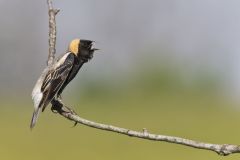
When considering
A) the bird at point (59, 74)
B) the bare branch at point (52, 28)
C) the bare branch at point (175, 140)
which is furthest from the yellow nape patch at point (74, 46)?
the bare branch at point (175, 140)

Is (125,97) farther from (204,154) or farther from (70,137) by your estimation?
(204,154)

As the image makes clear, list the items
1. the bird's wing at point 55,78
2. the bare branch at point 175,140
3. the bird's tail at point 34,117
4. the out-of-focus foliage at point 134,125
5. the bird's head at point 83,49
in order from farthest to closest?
the out-of-focus foliage at point 134,125 < the bird's head at point 83,49 < the bird's wing at point 55,78 < the bird's tail at point 34,117 < the bare branch at point 175,140

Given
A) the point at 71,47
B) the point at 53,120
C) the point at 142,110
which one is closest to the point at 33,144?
the point at 53,120

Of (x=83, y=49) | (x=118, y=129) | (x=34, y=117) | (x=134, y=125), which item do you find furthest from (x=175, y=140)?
(x=134, y=125)

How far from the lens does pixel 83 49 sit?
434 cm

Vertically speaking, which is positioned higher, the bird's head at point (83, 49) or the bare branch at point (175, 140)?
the bird's head at point (83, 49)

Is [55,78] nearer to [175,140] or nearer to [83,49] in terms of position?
[83,49]

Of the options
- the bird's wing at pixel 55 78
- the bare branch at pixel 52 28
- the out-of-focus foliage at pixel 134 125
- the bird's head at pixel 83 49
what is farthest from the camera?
the out-of-focus foliage at pixel 134 125

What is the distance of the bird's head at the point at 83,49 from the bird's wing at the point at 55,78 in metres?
0.04

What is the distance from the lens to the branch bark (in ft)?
9.36

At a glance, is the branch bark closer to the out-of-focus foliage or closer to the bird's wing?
the bird's wing

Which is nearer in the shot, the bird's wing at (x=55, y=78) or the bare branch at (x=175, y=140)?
the bare branch at (x=175, y=140)

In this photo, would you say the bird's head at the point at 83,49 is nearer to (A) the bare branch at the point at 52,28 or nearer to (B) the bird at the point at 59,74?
(B) the bird at the point at 59,74

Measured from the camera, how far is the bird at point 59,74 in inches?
161
